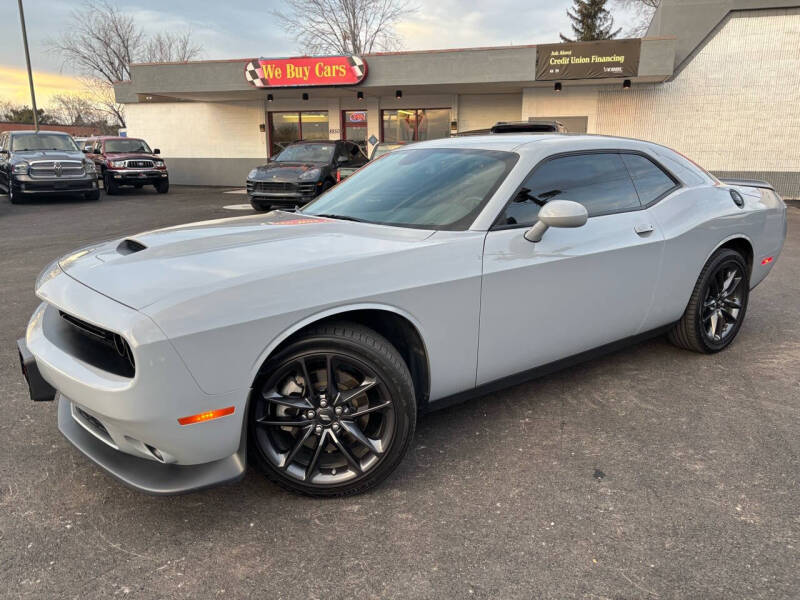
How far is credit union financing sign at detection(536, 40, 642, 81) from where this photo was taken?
1509cm

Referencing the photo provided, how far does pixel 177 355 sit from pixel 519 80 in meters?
16.1

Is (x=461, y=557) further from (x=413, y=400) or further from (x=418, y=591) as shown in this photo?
(x=413, y=400)

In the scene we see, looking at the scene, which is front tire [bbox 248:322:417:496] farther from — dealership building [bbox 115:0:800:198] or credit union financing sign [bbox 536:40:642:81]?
dealership building [bbox 115:0:800:198]

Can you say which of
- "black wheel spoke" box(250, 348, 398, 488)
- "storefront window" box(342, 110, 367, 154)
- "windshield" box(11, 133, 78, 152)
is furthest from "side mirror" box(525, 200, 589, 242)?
"storefront window" box(342, 110, 367, 154)

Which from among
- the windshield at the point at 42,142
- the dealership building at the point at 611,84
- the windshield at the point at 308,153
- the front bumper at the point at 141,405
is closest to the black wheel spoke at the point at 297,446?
the front bumper at the point at 141,405

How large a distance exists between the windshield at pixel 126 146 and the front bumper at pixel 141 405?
59.4ft

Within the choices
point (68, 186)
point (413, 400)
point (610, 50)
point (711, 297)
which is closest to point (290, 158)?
point (68, 186)

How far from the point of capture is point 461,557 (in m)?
2.13

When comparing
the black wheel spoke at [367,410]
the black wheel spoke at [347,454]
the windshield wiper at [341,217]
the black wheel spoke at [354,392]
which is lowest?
the black wheel spoke at [347,454]

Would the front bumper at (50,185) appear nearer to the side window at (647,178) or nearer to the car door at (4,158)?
the car door at (4,158)

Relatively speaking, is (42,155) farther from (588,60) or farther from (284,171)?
(588,60)

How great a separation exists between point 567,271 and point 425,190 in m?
0.87

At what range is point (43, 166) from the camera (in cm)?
1449

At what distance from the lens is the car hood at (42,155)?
14.5 meters
